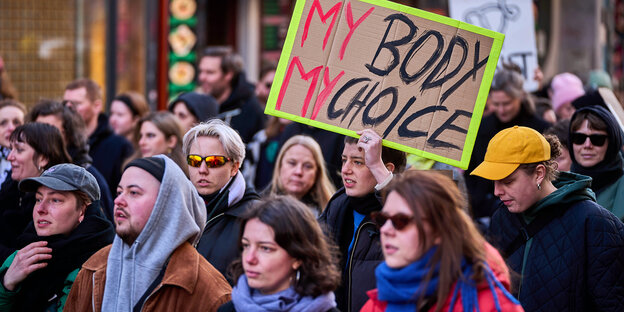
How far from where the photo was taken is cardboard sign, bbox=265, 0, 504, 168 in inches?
185

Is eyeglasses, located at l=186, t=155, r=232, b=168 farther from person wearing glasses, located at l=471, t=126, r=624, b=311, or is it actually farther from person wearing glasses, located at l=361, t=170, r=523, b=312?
person wearing glasses, located at l=361, t=170, r=523, b=312

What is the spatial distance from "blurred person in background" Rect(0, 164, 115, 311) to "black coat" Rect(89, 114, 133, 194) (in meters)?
2.79

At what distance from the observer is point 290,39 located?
487cm

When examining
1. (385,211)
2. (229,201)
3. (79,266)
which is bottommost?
(79,266)

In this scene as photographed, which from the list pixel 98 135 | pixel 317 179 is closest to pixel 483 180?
pixel 317 179

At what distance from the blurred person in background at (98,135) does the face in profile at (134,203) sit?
11.8 feet

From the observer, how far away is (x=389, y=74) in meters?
4.80

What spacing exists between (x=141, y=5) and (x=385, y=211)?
36.3 ft

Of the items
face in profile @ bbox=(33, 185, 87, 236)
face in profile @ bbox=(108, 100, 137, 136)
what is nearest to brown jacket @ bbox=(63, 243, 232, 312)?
face in profile @ bbox=(33, 185, 87, 236)

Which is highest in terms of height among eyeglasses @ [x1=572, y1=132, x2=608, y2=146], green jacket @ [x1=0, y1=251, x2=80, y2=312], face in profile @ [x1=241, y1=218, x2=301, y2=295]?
eyeglasses @ [x1=572, y1=132, x2=608, y2=146]

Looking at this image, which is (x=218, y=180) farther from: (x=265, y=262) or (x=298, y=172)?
(x=265, y=262)

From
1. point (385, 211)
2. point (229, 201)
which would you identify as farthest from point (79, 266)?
Answer: point (385, 211)

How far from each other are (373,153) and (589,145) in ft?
5.24

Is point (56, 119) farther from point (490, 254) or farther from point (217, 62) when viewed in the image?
point (490, 254)
